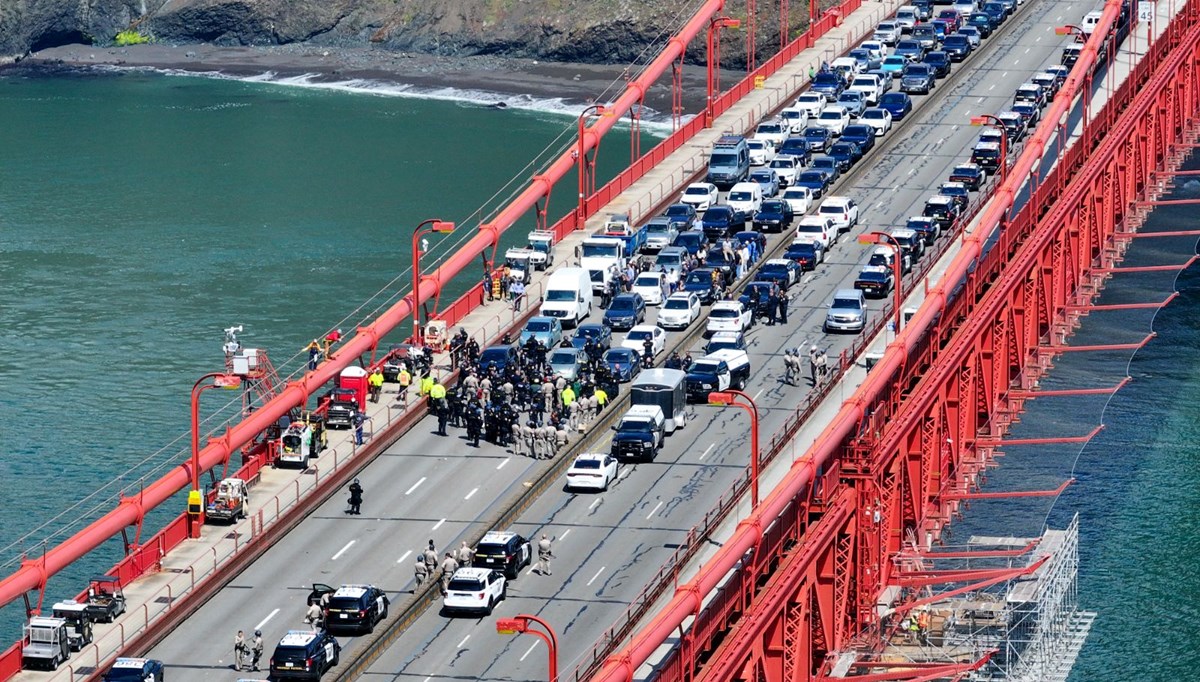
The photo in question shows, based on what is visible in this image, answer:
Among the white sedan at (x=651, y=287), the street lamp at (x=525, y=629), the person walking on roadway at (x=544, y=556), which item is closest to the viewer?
the street lamp at (x=525, y=629)

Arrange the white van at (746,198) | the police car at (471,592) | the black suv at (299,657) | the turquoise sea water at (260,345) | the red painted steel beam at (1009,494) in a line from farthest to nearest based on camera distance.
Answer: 1. the white van at (746,198)
2. the turquoise sea water at (260,345)
3. the red painted steel beam at (1009,494)
4. the police car at (471,592)
5. the black suv at (299,657)

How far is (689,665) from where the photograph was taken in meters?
84.6

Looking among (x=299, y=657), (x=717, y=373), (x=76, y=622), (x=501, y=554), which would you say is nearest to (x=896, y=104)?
(x=717, y=373)

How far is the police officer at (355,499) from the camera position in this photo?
10031cm

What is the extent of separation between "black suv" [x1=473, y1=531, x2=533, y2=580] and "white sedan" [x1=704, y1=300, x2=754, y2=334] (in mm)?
26395

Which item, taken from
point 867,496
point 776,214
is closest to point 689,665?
point 867,496

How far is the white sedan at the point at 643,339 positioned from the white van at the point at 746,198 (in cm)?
2109

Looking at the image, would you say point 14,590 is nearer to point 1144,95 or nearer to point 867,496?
point 867,496

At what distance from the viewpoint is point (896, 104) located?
15575 centimetres

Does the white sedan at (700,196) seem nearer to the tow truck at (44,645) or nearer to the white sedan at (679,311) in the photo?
the white sedan at (679,311)

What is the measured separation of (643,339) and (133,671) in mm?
35399

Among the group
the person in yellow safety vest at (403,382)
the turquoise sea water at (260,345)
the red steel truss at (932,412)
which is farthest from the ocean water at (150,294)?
the red steel truss at (932,412)

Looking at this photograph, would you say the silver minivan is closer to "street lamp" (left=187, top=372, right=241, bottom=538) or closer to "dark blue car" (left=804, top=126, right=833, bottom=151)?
"dark blue car" (left=804, top=126, right=833, bottom=151)

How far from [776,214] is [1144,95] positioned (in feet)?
88.4
